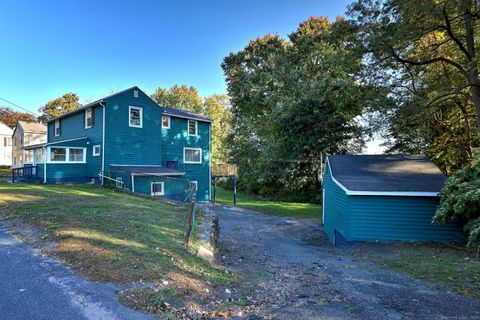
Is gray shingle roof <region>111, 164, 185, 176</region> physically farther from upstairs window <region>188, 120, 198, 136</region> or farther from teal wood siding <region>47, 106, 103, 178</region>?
upstairs window <region>188, 120, 198, 136</region>

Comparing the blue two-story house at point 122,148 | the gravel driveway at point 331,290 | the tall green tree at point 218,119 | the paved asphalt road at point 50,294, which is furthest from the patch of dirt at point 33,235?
the tall green tree at point 218,119

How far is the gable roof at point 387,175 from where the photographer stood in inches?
437

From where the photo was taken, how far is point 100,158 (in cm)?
2027

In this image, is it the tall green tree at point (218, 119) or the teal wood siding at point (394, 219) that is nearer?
the teal wood siding at point (394, 219)

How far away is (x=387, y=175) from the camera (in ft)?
41.1

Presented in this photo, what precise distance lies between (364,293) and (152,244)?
401 cm

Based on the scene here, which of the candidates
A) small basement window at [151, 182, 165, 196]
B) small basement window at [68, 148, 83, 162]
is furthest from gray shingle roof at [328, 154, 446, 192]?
small basement window at [68, 148, 83, 162]

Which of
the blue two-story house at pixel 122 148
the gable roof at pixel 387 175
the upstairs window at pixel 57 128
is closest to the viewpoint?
the gable roof at pixel 387 175

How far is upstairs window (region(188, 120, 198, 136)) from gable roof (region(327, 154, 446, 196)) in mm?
13749

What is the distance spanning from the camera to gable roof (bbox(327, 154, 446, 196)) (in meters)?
11.1

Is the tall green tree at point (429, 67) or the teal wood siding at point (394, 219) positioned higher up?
the tall green tree at point (429, 67)

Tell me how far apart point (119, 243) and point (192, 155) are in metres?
20.0

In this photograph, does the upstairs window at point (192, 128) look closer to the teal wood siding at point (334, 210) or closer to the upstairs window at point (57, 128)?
the upstairs window at point (57, 128)

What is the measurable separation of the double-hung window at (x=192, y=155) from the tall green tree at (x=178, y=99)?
88.5 ft
